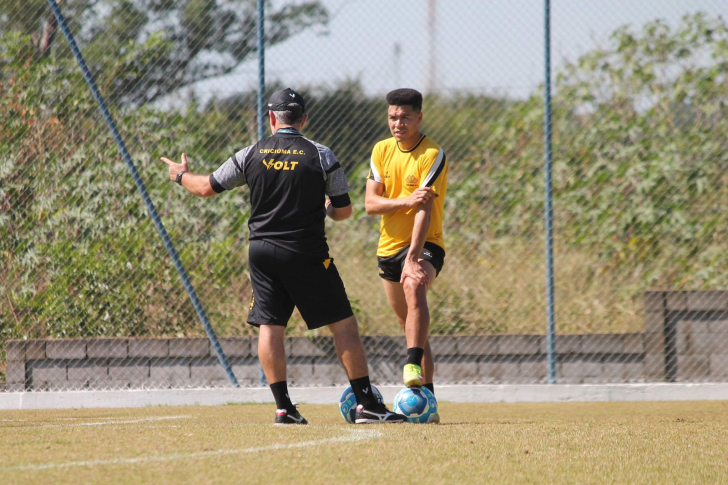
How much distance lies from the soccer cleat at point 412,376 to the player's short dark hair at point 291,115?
152 cm

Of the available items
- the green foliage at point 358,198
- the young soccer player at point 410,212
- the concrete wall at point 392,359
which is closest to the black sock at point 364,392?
the young soccer player at point 410,212

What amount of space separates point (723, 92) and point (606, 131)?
1.11 m

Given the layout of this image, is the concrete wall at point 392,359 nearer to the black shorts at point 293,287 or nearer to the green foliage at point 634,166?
the green foliage at point 634,166

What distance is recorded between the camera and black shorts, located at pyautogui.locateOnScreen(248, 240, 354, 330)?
4.59 metres

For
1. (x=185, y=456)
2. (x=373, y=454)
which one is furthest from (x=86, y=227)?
(x=373, y=454)

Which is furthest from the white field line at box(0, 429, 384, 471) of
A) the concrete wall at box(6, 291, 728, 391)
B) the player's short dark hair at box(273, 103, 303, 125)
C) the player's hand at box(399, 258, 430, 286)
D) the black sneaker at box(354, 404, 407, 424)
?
the concrete wall at box(6, 291, 728, 391)

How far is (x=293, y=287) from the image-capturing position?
15.2 feet

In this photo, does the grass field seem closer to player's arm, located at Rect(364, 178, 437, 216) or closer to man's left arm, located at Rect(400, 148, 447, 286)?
man's left arm, located at Rect(400, 148, 447, 286)

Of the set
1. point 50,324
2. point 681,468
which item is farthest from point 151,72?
point 681,468

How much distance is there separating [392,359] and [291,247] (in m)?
2.77

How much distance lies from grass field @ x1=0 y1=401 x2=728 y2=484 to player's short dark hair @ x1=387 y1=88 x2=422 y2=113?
75.0 inches

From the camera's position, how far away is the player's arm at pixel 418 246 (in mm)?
4977

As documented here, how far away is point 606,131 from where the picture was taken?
8320 millimetres

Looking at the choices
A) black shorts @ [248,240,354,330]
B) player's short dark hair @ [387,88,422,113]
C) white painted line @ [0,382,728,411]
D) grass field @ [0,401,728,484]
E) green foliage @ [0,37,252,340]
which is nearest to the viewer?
grass field @ [0,401,728,484]
